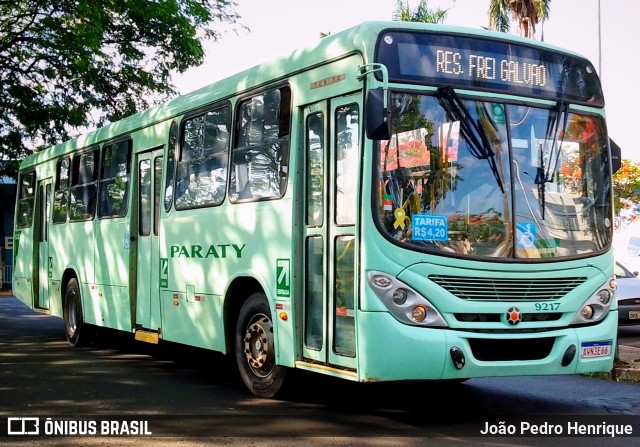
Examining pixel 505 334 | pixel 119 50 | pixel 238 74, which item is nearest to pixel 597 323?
pixel 505 334

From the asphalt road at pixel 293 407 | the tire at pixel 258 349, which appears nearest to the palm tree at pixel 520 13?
the asphalt road at pixel 293 407

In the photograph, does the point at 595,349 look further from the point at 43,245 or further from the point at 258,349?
the point at 43,245

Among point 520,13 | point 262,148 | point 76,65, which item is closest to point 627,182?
point 520,13

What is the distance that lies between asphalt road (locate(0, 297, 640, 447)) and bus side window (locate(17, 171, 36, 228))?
19.1 ft

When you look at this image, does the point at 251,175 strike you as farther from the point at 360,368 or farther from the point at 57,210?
the point at 57,210

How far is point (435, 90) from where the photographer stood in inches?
304

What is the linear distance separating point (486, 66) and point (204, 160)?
3807 millimetres

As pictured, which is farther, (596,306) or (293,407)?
(293,407)

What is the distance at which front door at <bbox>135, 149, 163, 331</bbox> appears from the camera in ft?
38.7

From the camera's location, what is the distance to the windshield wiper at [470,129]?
25.4 ft

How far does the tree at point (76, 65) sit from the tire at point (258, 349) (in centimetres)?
1551

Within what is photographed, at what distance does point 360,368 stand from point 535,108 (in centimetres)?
278

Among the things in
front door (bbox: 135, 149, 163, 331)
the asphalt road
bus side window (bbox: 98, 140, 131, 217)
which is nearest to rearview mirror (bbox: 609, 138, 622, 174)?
the asphalt road

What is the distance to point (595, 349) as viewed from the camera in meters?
8.02
